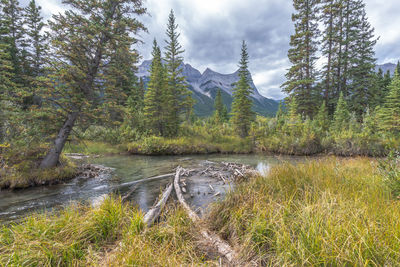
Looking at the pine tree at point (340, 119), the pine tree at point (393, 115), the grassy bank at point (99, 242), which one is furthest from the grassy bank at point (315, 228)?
the pine tree at point (340, 119)

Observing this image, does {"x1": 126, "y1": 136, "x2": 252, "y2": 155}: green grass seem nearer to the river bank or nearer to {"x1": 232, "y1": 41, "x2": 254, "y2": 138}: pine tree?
{"x1": 232, "y1": 41, "x2": 254, "y2": 138}: pine tree

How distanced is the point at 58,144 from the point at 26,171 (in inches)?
61.5

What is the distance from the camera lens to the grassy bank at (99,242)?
187 centimetres

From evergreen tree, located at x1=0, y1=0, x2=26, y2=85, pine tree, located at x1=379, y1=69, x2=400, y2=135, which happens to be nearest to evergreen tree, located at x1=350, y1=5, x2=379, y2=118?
pine tree, located at x1=379, y1=69, x2=400, y2=135

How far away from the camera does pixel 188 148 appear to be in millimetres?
17781

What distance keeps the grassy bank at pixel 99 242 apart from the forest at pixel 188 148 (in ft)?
0.08

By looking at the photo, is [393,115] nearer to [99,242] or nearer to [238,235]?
[238,235]

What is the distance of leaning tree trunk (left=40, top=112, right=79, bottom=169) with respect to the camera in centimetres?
765

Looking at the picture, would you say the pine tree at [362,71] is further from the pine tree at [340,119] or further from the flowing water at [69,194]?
the flowing water at [69,194]

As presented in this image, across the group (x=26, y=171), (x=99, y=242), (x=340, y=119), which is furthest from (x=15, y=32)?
(x=340, y=119)

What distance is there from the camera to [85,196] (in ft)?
19.3

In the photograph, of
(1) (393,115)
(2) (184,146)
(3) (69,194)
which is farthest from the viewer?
(2) (184,146)

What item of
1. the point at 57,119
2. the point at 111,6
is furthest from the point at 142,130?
the point at 111,6

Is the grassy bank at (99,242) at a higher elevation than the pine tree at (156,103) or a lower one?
lower
